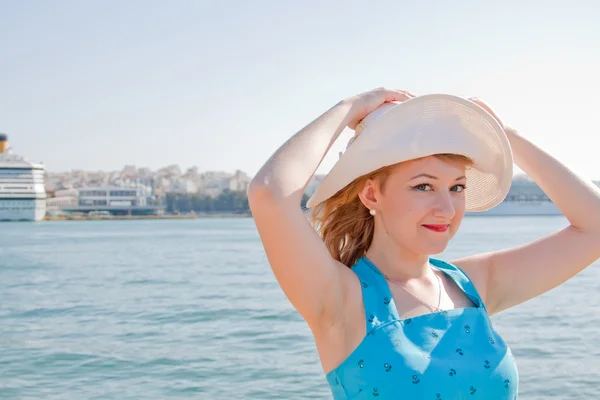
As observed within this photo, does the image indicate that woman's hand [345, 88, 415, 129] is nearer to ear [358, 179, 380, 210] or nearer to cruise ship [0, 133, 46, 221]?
ear [358, 179, 380, 210]

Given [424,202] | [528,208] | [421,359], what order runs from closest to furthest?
[421,359]
[424,202]
[528,208]

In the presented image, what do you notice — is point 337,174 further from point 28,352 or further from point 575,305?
point 575,305

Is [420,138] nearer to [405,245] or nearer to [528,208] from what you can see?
[405,245]

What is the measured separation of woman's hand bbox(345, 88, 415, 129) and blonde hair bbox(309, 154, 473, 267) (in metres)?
0.14

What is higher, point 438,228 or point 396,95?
point 396,95

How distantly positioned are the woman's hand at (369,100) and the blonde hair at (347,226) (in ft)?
0.45

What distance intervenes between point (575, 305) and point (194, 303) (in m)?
4.57

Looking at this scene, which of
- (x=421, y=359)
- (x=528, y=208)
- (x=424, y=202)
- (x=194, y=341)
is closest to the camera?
(x=421, y=359)

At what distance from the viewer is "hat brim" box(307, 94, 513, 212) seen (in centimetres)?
155

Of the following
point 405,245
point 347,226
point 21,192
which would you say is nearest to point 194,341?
point 347,226

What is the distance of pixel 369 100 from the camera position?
1.62m

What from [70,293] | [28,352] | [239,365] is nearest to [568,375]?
[239,365]

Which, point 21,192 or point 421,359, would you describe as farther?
point 21,192

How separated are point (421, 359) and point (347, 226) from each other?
358mm
